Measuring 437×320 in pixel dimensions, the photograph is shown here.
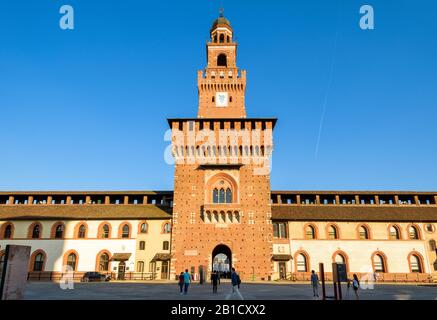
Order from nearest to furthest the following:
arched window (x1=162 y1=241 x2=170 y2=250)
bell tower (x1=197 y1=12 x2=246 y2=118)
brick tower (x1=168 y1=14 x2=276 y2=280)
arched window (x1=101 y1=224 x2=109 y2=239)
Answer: brick tower (x1=168 y1=14 x2=276 y2=280)
arched window (x1=162 y1=241 x2=170 y2=250)
arched window (x1=101 y1=224 x2=109 y2=239)
bell tower (x1=197 y1=12 x2=246 y2=118)

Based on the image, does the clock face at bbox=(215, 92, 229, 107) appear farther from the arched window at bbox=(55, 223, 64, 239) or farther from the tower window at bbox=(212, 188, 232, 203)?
the arched window at bbox=(55, 223, 64, 239)

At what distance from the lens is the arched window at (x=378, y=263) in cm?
3808

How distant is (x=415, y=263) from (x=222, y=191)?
989 inches

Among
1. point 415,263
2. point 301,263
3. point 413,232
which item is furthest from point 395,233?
point 301,263

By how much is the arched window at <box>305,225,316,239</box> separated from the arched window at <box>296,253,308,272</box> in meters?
2.55

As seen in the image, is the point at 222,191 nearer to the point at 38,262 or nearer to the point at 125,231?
the point at 125,231

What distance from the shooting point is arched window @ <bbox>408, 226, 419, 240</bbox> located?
3975 centimetres

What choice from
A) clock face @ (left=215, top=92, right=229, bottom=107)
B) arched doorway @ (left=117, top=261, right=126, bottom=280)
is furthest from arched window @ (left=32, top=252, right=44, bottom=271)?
clock face @ (left=215, top=92, right=229, bottom=107)

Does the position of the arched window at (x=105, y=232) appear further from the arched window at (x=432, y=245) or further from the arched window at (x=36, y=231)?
the arched window at (x=432, y=245)

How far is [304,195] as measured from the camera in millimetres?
44781

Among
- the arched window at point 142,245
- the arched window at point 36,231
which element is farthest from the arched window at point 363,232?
the arched window at point 36,231

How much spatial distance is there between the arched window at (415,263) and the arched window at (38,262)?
4487cm

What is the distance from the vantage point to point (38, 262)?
38.6m

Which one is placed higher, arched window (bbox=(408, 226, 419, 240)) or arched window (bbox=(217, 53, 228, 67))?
arched window (bbox=(217, 53, 228, 67))
